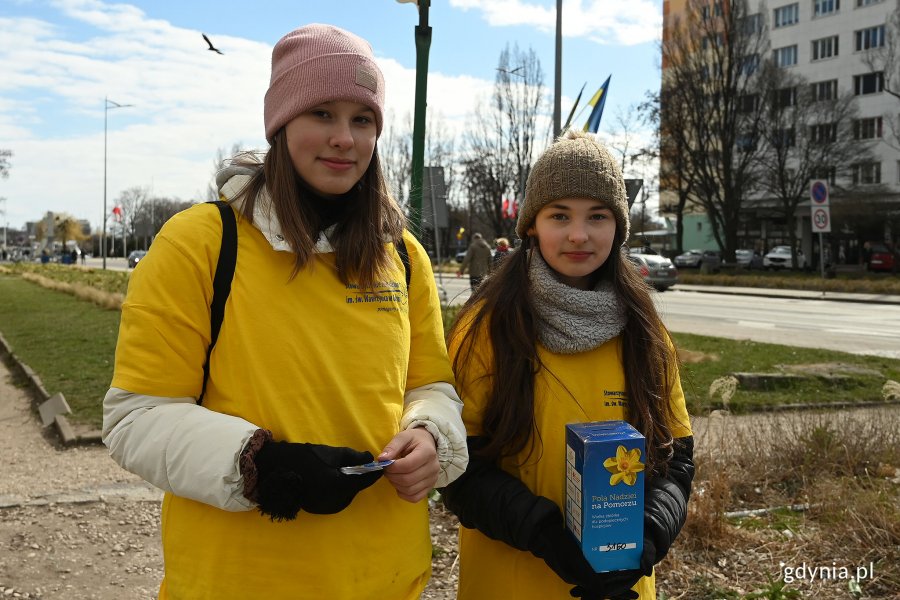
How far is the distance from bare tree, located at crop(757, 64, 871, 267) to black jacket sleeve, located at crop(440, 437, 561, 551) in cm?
4083

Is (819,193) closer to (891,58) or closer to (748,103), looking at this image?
(748,103)

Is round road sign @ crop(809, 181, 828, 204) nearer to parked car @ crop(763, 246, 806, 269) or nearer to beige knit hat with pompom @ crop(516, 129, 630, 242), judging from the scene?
beige knit hat with pompom @ crop(516, 129, 630, 242)

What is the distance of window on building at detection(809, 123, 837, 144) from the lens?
41750mm

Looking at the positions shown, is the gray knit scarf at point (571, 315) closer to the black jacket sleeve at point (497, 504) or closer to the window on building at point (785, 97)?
the black jacket sleeve at point (497, 504)

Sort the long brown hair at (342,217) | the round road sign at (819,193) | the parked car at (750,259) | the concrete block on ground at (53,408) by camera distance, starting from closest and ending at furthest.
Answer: the long brown hair at (342,217) → the concrete block on ground at (53,408) → the round road sign at (819,193) → the parked car at (750,259)

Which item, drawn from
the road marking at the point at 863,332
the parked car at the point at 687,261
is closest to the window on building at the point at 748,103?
the parked car at the point at 687,261

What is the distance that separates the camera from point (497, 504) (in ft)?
6.34

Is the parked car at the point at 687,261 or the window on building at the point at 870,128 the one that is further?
the window on building at the point at 870,128

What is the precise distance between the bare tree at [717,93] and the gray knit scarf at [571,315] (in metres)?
39.4

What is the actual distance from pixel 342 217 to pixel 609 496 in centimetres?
93

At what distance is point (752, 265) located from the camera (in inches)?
1714

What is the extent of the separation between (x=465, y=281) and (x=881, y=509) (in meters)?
30.4

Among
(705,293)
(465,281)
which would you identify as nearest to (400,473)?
(705,293)

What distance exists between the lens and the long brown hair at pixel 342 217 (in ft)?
5.50
